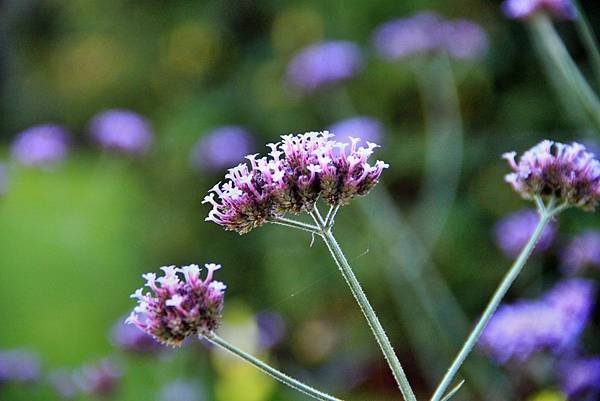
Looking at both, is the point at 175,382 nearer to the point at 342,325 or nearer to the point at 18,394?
the point at 18,394

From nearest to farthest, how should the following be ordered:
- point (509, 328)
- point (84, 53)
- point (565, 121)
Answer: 1. point (509, 328)
2. point (565, 121)
3. point (84, 53)

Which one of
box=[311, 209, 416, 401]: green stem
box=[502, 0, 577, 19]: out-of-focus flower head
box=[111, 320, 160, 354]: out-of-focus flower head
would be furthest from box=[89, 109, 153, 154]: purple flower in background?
box=[311, 209, 416, 401]: green stem

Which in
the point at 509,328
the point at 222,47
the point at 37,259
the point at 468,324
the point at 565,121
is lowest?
the point at 468,324

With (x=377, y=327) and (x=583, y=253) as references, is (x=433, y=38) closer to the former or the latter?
(x=583, y=253)

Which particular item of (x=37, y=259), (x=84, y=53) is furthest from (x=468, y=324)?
(x=84, y=53)

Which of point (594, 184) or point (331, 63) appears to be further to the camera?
point (331, 63)

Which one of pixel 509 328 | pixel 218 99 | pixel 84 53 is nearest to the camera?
pixel 509 328

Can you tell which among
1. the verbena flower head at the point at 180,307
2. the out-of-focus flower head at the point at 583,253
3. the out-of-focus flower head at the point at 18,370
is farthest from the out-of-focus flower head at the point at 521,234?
the out-of-focus flower head at the point at 18,370
